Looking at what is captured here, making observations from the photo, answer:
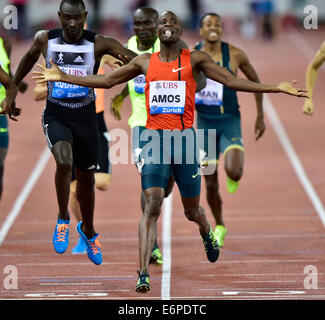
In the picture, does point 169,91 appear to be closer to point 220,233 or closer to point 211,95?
point 211,95

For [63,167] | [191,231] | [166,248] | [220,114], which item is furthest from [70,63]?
[191,231]

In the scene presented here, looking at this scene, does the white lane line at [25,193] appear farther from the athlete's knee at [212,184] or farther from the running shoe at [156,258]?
the athlete's knee at [212,184]

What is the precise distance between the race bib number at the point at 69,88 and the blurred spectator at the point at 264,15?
70.4 ft

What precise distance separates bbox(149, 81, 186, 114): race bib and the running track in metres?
1.58

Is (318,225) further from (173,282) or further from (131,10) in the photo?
(131,10)

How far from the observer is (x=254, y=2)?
3008cm

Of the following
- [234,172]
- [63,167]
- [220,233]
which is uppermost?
[234,172]

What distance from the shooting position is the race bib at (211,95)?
32.7ft

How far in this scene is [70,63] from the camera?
8.12 m

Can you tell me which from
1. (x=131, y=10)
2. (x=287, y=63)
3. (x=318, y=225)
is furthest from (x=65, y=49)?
(x=131, y=10)

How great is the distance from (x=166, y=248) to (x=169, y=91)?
307 cm

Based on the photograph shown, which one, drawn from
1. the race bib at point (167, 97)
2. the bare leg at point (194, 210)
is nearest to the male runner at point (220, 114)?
the bare leg at point (194, 210)

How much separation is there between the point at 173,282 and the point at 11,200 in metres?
5.00

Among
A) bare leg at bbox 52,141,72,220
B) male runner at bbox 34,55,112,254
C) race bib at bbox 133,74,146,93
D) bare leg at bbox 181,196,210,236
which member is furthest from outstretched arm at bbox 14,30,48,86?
bare leg at bbox 181,196,210,236
